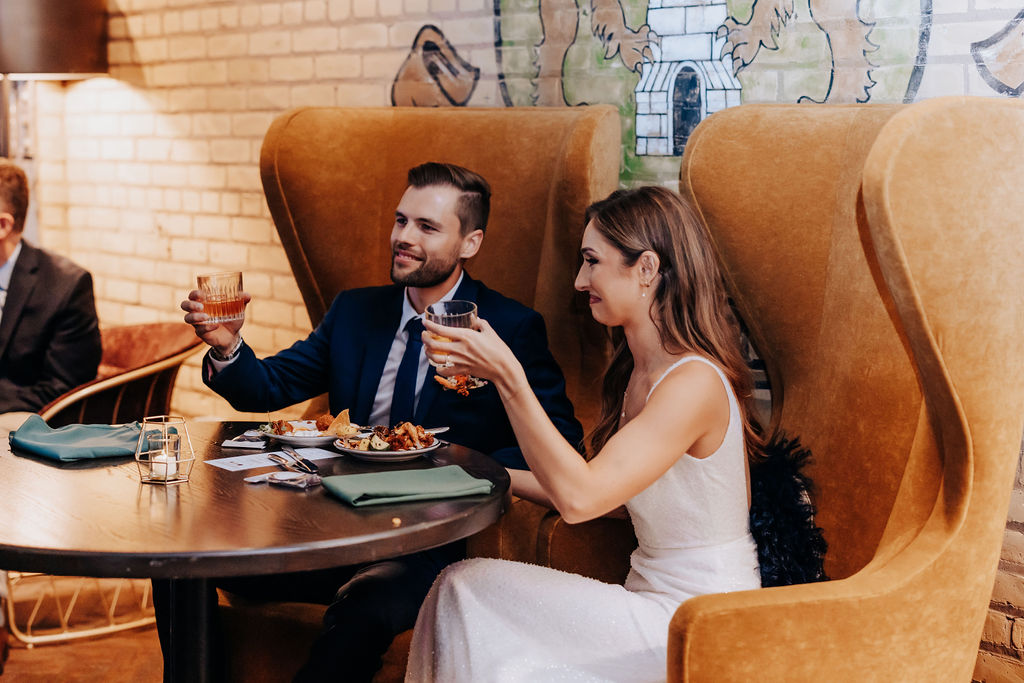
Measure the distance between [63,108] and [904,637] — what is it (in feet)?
14.7

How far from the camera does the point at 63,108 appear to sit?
4797mm

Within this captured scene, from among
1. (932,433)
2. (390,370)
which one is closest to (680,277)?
(932,433)

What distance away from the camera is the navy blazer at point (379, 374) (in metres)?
2.37

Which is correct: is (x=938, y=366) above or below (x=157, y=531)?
above

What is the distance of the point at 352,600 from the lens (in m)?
1.94

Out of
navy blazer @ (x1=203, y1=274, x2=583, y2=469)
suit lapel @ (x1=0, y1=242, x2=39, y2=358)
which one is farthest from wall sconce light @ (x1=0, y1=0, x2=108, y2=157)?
navy blazer @ (x1=203, y1=274, x2=583, y2=469)

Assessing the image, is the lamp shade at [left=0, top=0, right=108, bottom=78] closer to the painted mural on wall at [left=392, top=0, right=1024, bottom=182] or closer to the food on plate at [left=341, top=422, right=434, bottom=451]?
the painted mural on wall at [left=392, top=0, right=1024, bottom=182]

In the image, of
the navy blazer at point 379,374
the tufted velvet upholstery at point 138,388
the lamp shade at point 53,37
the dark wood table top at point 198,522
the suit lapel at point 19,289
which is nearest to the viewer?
the dark wood table top at point 198,522

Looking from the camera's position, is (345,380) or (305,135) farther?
(305,135)

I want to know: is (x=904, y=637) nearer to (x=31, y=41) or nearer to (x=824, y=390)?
(x=824, y=390)

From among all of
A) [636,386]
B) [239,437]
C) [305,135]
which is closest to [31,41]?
[305,135]

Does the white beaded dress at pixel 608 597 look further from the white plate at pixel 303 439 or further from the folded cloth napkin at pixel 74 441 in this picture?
the folded cloth napkin at pixel 74 441

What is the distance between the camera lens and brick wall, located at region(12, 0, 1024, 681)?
2391 millimetres

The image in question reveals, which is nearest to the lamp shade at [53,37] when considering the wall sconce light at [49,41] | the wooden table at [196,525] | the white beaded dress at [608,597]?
the wall sconce light at [49,41]
